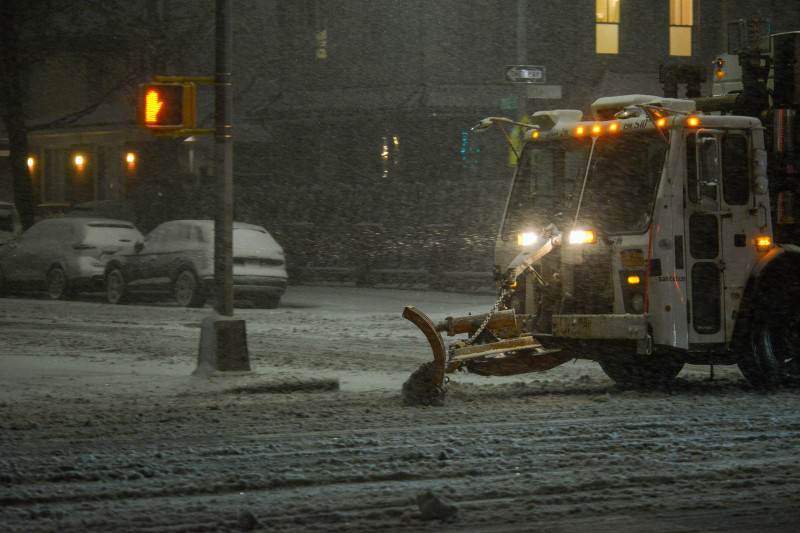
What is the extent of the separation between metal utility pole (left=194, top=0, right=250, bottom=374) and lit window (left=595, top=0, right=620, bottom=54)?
1998cm

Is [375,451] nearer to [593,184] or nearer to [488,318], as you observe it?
[488,318]

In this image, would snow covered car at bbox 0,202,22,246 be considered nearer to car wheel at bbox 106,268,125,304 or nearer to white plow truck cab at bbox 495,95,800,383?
car wheel at bbox 106,268,125,304

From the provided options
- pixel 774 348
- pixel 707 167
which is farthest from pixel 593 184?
pixel 774 348

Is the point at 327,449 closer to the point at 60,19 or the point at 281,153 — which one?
the point at 281,153

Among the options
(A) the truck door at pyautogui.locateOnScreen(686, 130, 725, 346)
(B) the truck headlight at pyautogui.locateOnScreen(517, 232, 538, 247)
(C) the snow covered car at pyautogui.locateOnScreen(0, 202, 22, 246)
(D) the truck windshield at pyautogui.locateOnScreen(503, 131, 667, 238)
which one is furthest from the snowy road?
(C) the snow covered car at pyautogui.locateOnScreen(0, 202, 22, 246)

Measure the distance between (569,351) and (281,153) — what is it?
23.9m

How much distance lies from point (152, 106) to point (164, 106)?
11 cm

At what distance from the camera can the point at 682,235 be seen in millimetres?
10445

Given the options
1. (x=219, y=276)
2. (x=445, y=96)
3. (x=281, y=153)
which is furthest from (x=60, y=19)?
(x=219, y=276)

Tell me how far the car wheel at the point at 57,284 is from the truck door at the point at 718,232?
14996mm

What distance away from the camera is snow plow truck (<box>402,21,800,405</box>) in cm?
1034

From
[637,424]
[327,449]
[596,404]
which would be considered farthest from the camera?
[596,404]

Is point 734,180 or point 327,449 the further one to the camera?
point 734,180

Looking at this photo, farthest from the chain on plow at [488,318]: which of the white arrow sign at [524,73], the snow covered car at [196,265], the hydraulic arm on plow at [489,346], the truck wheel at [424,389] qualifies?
the snow covered car at [196,265]
